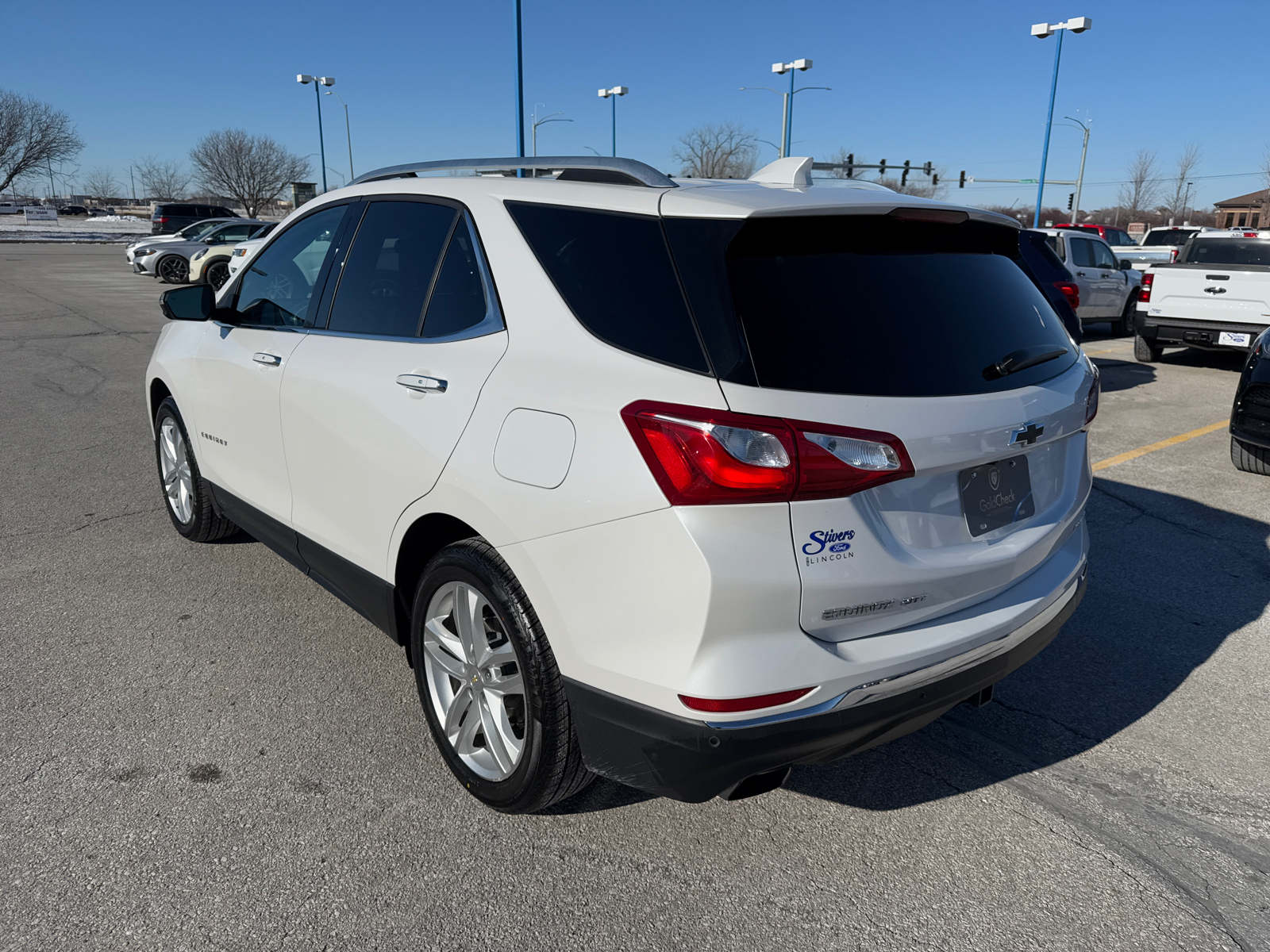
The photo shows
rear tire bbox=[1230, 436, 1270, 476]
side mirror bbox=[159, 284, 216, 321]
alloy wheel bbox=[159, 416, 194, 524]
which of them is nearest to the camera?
side mirror bbox=[159, 284, 216, 321]

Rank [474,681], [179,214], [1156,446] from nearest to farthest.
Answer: [474,681], [1156,446], [179,214]

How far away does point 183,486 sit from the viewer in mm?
4809

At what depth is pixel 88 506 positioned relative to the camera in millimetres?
5457

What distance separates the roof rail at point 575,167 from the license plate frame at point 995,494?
3.70ft

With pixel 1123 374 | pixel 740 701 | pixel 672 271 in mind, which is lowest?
pixel 1123 374

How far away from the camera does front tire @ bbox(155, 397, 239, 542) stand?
459 centimetres

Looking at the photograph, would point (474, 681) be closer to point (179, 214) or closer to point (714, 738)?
point (714, 738)

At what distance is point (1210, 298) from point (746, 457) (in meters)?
11.8

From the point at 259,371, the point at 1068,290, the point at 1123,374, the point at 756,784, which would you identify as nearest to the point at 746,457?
the point at 756,784

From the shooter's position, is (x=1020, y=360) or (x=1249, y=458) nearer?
(x=1020, y=360)

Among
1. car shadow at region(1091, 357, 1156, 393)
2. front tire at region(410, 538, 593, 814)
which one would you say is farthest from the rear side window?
car shadow at region(1091, 357, 1156, 393)

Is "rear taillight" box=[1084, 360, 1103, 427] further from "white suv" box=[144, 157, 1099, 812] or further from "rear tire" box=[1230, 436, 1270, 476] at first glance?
"rear tire" box=[1230, 436, 1270, 476]

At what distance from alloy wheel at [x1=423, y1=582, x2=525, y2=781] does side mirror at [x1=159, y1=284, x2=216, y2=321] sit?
2190 mm

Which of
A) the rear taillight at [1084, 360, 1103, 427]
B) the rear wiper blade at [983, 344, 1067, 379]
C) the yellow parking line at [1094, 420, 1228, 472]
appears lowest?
the yellow parking line at [1094, 420, 1228, 472]
